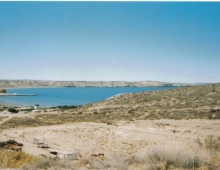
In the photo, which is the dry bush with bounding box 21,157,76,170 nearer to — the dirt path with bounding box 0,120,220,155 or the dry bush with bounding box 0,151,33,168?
the dry bush with bounding box 0,151,33,168

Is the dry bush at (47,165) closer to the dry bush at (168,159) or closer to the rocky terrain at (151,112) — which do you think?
the dry bush at (168,159)

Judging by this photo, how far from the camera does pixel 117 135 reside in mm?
26359

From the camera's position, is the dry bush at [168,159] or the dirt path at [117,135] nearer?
the dry bush at [168,159]

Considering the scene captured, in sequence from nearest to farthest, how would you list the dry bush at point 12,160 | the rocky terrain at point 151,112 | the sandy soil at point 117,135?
1. the dry bush at point 12,160
2. the sandy soil at point 117,135
3. the rocky terrain at point 151,112

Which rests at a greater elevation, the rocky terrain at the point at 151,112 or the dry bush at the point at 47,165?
the dry bush at the point at 47,165

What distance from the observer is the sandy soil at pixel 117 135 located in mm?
21500

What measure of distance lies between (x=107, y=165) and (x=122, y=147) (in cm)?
1265

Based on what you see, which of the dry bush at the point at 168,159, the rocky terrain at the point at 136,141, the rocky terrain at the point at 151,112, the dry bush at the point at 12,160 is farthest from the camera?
the rocky terrain at the point at 151,112

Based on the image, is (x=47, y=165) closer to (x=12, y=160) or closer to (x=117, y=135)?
(x=12, y=160)

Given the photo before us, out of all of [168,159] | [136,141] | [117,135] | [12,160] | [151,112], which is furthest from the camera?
[151,112]

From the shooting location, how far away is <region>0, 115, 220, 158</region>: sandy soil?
21.5 metres

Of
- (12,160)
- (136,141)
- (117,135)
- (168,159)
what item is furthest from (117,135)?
(168,159)

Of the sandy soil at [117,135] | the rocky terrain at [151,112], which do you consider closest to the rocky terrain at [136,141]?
the sandy soil at [117,135]

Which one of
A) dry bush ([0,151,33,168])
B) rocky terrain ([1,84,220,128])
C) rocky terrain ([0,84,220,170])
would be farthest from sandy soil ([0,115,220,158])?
dry bush ([0,151,33,168])
